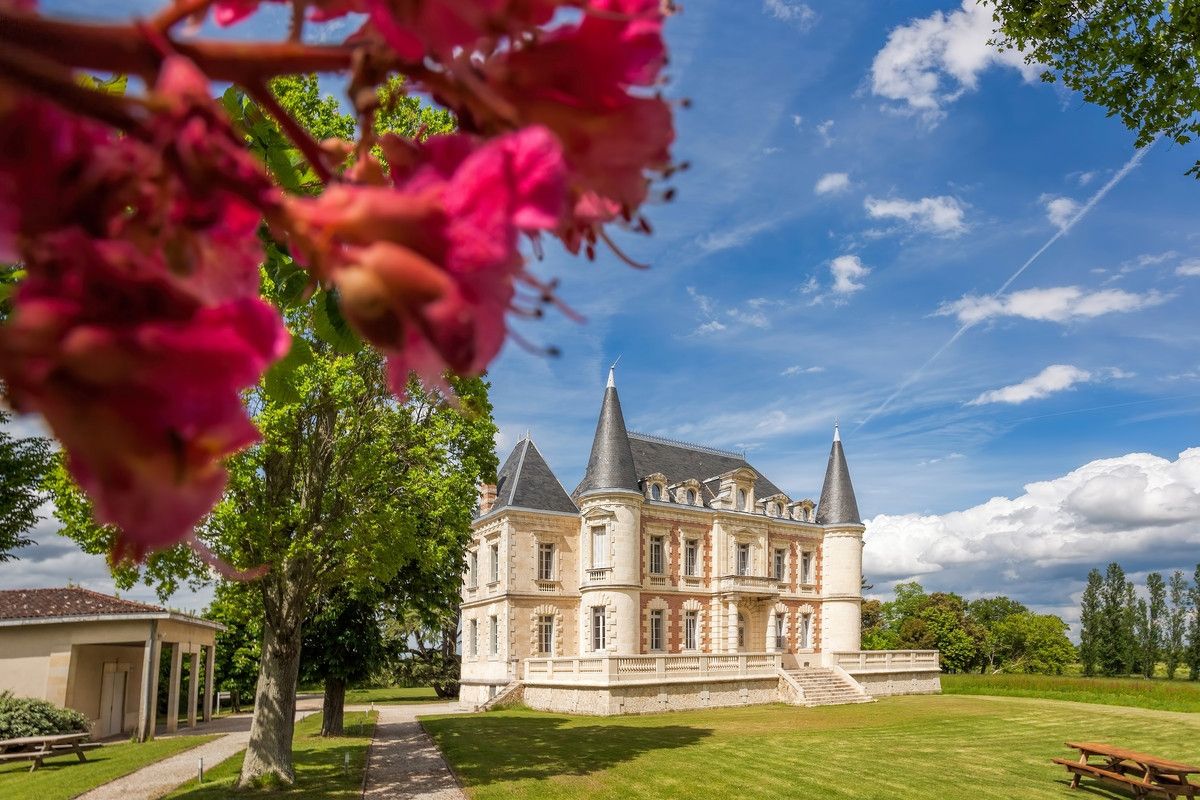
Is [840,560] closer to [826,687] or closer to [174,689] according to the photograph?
[826,687]

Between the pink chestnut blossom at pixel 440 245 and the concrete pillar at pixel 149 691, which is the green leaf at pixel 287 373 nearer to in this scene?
the pink chestnut blossom at pixel 440 245

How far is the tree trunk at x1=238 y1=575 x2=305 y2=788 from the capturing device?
15.5m

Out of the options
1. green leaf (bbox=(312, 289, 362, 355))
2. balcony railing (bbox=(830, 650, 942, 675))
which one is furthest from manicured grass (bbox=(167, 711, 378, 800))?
balcony railing (bbox=(830, 650, 942, 675))

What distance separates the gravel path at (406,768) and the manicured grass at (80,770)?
5.20 meters

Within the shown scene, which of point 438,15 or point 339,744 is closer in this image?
point 438,15

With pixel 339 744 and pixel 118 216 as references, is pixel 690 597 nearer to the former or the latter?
pixel 339 744

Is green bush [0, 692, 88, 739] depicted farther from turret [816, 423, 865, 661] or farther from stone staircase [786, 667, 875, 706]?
turret [816, 423, 865, 661]

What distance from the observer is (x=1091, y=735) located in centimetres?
2420

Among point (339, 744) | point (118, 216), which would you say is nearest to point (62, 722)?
point (339, 744)

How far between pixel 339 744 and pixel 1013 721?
69.9ft

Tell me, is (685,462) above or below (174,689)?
above

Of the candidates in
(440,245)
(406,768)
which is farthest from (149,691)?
(440,245)

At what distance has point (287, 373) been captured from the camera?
69.5 inches

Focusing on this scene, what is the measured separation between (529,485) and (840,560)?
16.7m
